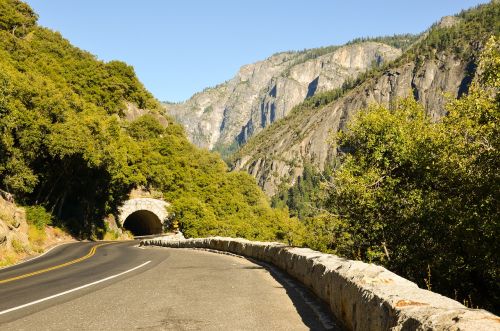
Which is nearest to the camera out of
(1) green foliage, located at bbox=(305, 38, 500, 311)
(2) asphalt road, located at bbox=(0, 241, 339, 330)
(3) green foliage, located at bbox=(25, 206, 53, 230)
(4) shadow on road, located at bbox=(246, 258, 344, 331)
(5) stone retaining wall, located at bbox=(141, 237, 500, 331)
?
(5) stone retaining wall, located at bbox=(141, 237, 500, 331)

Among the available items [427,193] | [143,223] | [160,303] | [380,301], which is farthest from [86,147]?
[380,301]

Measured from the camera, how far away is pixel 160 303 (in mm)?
8570

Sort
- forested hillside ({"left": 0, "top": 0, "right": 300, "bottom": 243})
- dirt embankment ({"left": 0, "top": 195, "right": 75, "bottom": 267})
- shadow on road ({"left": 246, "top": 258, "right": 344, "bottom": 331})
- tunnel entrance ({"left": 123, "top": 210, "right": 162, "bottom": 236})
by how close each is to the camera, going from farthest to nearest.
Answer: tunnel entrance ({"left": 123, "top": 210, "right": 162, "bottom": 236}) → forested hillside ({"left": 0, "top": 0, "right": 300, "bottom": 243}) → dirt embankment ({"left": 0, "top": 195, "right": 75, "bottom": 267}) → shadow on road ({"left": 246, "top": 258, "right": 344, "bottom": 331})

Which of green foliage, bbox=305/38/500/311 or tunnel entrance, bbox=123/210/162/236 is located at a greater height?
green foliage, bbox=305/38/500/311

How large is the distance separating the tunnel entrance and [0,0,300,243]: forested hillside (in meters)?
4.15

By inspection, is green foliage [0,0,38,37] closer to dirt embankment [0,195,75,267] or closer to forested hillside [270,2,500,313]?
dirt embankment [0,195,75,267]

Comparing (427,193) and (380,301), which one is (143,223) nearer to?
(427,193)

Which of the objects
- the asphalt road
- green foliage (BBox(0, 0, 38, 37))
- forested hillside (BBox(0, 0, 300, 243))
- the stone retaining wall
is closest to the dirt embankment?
forested hillside (BBox(0, 0, 300, 243))

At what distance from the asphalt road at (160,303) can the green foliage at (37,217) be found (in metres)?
28.5

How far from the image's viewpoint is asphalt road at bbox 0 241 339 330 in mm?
7016

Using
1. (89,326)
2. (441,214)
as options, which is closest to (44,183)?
(441,214)

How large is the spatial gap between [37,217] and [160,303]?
36.4 metres

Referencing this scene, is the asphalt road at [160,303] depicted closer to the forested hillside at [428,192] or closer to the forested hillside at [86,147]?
the forested hillside at [428,192]

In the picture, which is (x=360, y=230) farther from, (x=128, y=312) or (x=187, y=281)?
(x=128, y=312)
